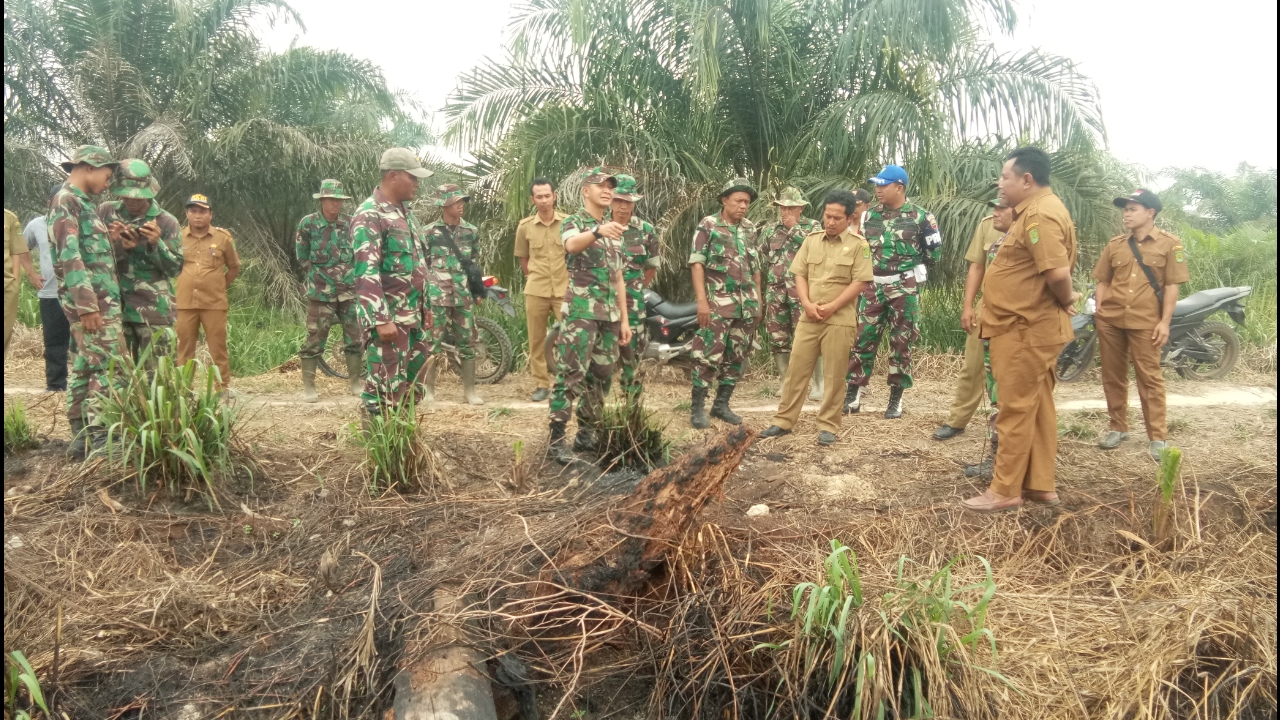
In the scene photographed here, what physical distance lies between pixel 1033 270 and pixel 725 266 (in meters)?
2.43

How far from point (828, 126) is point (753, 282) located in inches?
119

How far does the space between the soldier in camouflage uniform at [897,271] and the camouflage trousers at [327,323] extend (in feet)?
13.0

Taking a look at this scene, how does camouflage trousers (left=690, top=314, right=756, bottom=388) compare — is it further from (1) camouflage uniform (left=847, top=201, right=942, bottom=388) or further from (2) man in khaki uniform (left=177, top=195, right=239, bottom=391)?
(2) man in khaki uniform (left=177, top=195, right=239, bottom=391)

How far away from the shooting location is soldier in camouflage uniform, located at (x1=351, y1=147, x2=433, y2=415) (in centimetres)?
474

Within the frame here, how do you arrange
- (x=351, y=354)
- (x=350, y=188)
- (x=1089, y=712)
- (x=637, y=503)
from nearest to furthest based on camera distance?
1. (x=1089, y=712)
2. (x=637, y=503)
3. (x=351, y=354)
4. (x=350, y=188)

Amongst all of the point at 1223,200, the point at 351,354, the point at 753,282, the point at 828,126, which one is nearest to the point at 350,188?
the point at 351,354

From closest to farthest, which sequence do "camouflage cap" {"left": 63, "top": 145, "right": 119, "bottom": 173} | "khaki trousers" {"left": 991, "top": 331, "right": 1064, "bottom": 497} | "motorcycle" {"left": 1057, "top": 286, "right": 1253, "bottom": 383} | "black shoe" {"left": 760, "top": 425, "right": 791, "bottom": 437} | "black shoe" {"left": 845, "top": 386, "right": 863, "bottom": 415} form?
1. "khaki trousers" {"left": 991, "top": 331, "right": 1064, "bottom": 497}
2. "camouflage cap" {"left": 63, "top": 145, "right": 119, "bottom": 173}
3. "black shoe" {"left": 760, "top": 425, "right": 791, "bottom": 437}
4. "black shoe" {"left": 845, "top": 386, "right": 863, "bottom": 415}
5. "motorcycle" {"left": 1057, "top": 286, "right": 1253, "bottom": 383}

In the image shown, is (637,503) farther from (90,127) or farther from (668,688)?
(90,127)

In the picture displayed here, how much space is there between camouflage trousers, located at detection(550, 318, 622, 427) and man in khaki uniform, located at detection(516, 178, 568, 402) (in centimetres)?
193

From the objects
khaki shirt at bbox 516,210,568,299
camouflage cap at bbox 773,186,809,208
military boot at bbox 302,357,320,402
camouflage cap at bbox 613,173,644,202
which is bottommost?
military boot at bbox 302,357,320,402

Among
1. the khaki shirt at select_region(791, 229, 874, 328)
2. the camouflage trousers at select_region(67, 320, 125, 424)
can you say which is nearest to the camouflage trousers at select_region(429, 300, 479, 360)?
the camouflage trousers at select_region(67, 320, 125, 424)

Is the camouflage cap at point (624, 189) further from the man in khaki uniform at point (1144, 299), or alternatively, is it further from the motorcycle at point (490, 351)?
the man in khaki uniform at point (1144, 299)

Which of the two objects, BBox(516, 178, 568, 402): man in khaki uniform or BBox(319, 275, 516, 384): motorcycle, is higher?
BBox(516, 178, 568, 402): man in khaki uniform

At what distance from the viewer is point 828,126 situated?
8578 mm
